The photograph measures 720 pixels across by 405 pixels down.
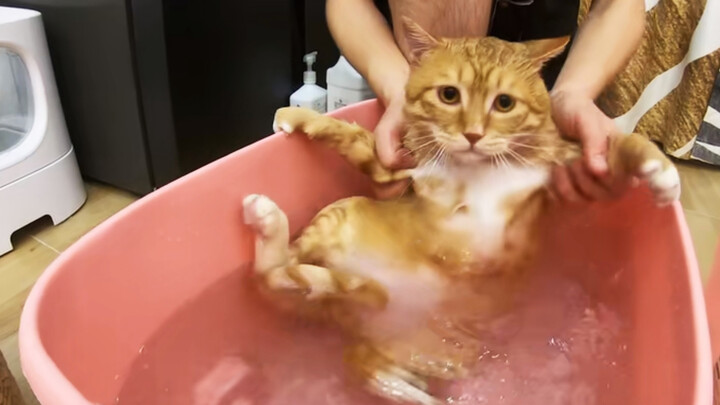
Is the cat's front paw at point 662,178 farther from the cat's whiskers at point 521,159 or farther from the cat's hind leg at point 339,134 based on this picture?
the cat's hind leg at point 339,134

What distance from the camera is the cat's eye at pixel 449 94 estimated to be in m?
0.69

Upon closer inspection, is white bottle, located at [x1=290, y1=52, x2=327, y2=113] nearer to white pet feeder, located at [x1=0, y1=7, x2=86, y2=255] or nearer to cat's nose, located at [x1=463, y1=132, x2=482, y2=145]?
white pet feeder, located at [x1=0, y1=7, x2=86, y2=255]

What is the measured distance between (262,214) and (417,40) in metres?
0.26

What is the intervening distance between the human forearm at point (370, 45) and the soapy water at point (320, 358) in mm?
328

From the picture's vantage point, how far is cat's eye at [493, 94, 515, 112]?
0.68 metres

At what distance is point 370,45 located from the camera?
949 mm

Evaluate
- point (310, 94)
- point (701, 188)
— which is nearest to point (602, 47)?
point (310, 94)

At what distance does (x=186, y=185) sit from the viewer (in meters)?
0.71

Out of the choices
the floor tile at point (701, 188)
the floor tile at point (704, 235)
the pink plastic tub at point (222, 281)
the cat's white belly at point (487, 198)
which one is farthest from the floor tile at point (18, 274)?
the floor tile at point (701, 188)

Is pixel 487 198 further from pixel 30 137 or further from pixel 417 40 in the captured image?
pixel 30 137

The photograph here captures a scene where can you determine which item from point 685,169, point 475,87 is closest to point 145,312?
point 475,87

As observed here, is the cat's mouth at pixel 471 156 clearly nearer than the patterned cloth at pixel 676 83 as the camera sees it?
Yes

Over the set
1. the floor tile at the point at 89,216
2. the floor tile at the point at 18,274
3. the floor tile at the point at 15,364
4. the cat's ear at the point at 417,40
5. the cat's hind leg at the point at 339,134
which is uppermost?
the cat's ear at the point at 417,40

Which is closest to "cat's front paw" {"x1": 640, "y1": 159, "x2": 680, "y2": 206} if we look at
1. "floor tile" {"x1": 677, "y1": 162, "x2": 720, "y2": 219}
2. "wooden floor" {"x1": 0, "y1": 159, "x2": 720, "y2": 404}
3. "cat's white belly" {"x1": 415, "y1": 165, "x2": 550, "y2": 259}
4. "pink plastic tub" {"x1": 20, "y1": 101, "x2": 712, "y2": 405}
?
"pink plastic tub" {"x1": 20, "y1": 101, "x2": 712, "y2": 405}
